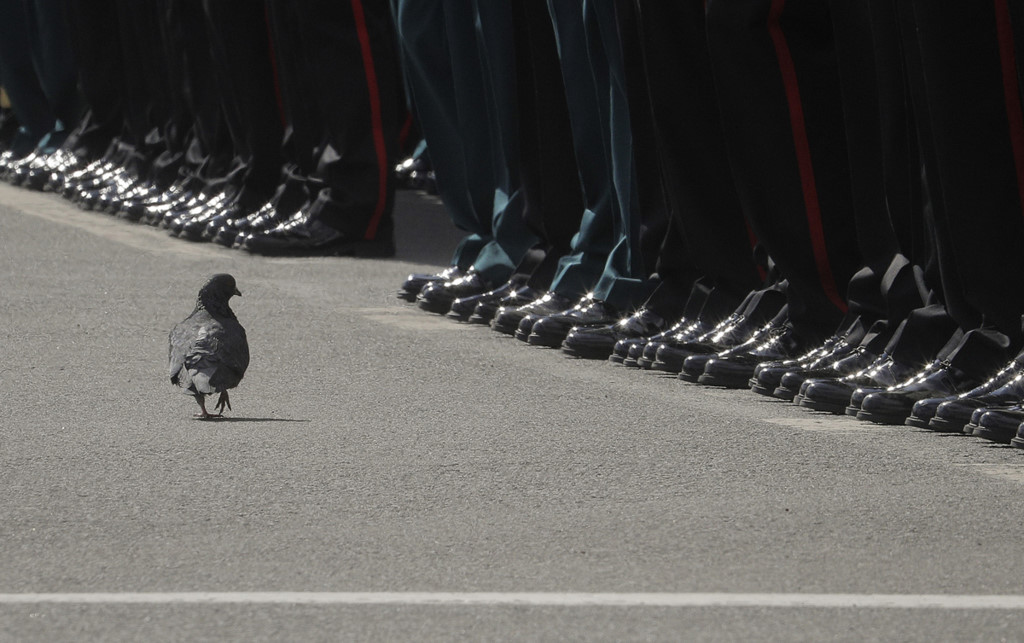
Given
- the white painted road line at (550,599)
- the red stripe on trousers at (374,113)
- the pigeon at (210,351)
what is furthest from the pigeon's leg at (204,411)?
the red stripe on trousers at (374,113)

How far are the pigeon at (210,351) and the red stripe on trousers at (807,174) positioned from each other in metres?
1.70

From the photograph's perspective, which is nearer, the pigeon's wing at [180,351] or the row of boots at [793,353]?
the row of boots at [793,353]

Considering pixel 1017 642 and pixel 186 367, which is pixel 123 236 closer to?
pixel 186 367

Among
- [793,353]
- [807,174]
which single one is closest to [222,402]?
[793,353]

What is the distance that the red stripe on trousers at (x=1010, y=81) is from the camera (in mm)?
5891

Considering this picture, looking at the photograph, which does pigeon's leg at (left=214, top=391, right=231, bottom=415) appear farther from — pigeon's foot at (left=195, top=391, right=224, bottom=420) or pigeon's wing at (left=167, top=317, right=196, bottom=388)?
pigeon's wing at (left=167, top=317, right=196, bottom=388)

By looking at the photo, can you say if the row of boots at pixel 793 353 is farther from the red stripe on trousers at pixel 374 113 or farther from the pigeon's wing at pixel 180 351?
the red stripe on trousers at pixel 374 113

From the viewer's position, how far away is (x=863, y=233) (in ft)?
21.6

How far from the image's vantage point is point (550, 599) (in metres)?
3.95

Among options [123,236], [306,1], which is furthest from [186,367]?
[123,236]

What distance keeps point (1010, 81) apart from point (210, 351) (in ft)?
7.20

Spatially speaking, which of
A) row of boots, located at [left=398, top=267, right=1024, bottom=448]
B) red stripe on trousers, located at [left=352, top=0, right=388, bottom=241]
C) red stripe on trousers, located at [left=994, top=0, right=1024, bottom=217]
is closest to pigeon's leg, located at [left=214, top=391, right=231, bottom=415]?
row of boots, located at [left=398, top=267, right=1024, bottom=448]

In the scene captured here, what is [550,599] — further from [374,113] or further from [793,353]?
[374,113]

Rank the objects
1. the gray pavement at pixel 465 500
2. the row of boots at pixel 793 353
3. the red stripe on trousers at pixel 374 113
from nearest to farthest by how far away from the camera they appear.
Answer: the gray pavement at pixel 465 500, the row of boots at pixel 793 353, the red stripe on trousers at pixel 374 113
